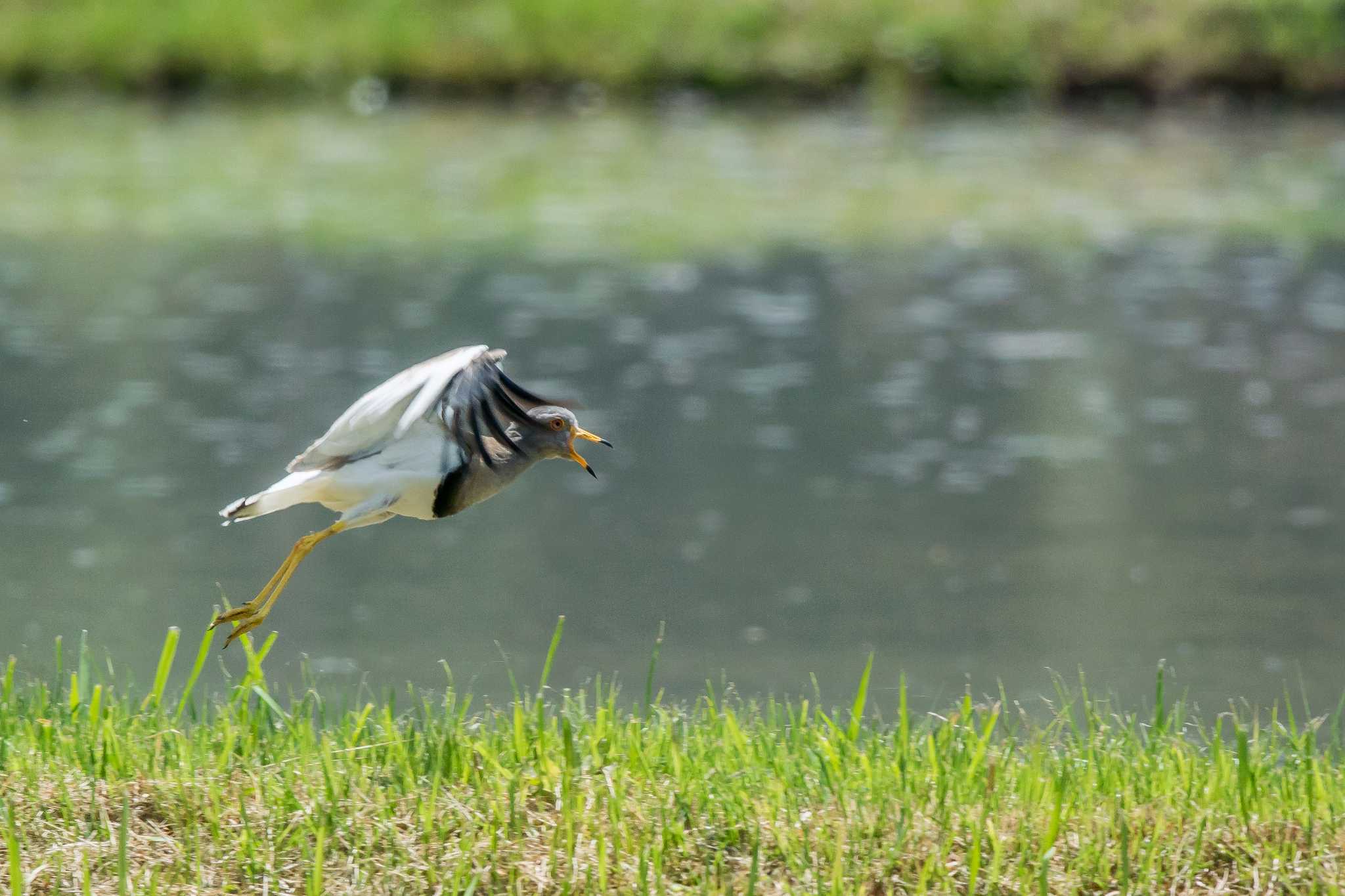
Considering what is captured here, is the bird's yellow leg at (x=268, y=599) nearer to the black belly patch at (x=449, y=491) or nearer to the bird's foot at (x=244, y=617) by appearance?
the bird's foot at (x=244, y=617)

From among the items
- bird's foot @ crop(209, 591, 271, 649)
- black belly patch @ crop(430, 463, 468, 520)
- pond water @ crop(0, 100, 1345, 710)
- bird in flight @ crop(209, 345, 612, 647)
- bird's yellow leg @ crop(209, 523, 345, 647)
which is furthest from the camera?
pond water @ crop(0, 100, 1345, 710)

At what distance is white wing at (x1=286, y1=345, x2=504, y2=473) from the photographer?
3674mm

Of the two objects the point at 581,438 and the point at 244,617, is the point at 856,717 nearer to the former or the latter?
the point at 581,438

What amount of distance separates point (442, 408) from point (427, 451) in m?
0.10

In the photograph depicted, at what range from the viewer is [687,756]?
4047 mm

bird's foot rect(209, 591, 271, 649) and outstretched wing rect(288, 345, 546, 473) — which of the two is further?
bird's foot rect(209, 591, 271, 649)

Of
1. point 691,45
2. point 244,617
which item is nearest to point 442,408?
point 244,617

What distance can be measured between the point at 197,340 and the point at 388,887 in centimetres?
887

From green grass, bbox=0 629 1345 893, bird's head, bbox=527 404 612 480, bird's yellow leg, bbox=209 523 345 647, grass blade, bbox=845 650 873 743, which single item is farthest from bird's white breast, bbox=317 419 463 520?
grass blade, bbox=845 650 873 743

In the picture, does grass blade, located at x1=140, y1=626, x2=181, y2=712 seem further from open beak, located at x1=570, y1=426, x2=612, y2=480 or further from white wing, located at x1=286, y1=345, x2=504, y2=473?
open beak, located at x1=570, y1=426, x2=612, y2=480

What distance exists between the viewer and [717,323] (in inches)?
507

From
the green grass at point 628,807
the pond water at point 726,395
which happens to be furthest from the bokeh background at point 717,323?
the green grass at point 628,807

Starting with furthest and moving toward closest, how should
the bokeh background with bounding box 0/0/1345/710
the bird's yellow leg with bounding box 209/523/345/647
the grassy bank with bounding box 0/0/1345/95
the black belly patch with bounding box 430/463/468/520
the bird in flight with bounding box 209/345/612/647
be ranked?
the grassy bank with bounding box 0/0/1345/95 → the bokeh background with bounding box 0/0/1345/710 → the bird's yellow leg with bounding box 209/523/345/647 → the black belly patch with bounding box 430/463/468/520 → the bird in flight with bounding box 209/345/612/647

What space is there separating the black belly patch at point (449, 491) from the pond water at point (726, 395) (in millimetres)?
2480
